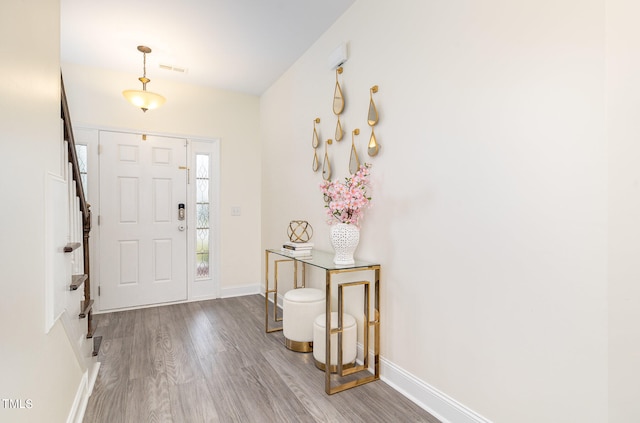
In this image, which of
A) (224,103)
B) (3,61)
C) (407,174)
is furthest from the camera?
(224,103)

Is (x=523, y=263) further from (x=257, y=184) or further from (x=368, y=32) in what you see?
(x=257, y=184)

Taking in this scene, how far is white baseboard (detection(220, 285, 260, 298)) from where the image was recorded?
4168 mm

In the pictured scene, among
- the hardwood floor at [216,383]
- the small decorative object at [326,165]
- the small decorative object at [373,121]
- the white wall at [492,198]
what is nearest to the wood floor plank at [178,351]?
the hardwood floor at [216,383]

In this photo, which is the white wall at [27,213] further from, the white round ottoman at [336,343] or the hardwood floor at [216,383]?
the white round ottoman at [336,343]

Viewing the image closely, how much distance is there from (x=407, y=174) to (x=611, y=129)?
3.19 feet

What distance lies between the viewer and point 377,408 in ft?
6.05

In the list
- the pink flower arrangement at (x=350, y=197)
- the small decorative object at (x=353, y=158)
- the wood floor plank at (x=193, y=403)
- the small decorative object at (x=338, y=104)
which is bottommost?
the wood floor plank at (x=193, y=403)

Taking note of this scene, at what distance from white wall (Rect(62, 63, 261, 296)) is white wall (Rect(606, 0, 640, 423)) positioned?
3.76 meters

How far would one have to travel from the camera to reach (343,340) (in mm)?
2186

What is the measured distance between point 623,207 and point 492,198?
18.2 inches

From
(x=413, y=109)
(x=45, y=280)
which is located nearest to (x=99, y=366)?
(x=45, y=280)

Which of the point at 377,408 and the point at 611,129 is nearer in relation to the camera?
the point at 611,129

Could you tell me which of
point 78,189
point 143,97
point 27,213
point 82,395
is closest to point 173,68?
point 143,97

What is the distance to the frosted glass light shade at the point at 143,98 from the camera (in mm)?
3033
